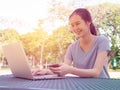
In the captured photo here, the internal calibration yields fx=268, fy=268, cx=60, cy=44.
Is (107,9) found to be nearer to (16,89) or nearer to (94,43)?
(94,43)

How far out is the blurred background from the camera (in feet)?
32.7

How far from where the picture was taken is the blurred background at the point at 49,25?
32.7 ft

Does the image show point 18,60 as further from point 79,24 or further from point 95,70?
point 79,24

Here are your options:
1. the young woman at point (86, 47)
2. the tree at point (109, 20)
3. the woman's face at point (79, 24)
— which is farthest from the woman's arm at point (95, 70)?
the tree at point (109, 20)

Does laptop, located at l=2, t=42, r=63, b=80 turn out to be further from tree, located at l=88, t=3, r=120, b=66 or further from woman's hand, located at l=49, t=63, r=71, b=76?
tree, located at l=88, t=3, r=120, b=66

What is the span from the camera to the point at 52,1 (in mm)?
10109

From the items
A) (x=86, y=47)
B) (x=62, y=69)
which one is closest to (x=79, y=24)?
(x=86, y=47)

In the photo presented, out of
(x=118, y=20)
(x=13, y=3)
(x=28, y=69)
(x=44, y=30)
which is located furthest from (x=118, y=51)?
(x=28, y=69)

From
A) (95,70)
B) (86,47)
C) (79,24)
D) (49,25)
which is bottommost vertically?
(95,70)

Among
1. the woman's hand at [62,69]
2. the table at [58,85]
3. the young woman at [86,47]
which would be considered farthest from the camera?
the young woman at [86,47]

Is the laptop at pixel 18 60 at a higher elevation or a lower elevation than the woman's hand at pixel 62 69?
higher

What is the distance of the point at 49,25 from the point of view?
10414mm

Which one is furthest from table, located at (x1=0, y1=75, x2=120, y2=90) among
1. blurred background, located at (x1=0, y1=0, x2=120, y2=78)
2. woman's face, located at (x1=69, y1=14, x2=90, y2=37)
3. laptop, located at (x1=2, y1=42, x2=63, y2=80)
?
blurred background, located at (x1=0, y1=0, x2=120, y2=78)

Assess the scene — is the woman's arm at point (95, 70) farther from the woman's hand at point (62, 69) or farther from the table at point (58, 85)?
the table at point (58, 85)
